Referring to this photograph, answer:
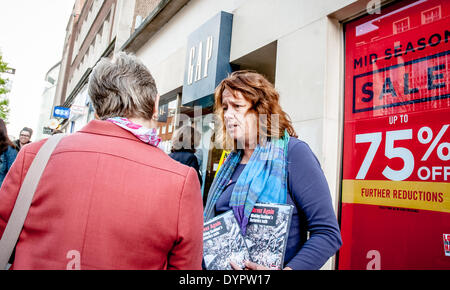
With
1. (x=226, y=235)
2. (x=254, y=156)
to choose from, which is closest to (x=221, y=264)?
(x=226, y=235)

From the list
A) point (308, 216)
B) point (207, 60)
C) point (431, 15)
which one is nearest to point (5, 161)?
point (207, 60)

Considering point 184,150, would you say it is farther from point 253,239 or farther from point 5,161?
point 253,239

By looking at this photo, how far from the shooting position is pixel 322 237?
1324 millimetres

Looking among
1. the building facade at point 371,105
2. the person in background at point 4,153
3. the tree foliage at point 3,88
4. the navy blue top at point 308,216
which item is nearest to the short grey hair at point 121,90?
the navy blue top at point 308,216

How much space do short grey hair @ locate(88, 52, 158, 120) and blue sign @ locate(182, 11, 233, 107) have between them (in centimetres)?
299

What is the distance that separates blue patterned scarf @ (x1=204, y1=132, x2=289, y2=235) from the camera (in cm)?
145

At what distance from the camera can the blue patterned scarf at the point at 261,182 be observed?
1.45 meters

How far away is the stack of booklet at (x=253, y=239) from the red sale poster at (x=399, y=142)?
1.35 metres

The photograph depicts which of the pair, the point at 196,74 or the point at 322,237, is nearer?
the point at 322,237

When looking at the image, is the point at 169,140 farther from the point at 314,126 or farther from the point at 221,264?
the point at 221,264

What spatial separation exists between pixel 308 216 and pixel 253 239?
0.92 ft

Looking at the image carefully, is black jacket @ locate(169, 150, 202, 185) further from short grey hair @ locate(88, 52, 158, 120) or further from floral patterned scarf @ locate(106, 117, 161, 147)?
floral patterned scarf @ locate(106, 117, 161, 147)

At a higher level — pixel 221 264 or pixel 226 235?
pixel 226 235

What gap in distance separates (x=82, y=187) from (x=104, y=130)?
0.24 metres
